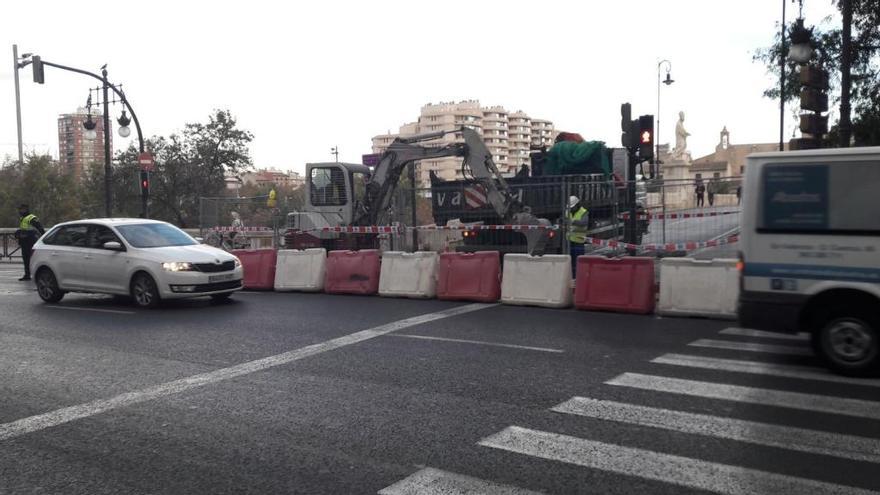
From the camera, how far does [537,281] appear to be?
37.9 feet

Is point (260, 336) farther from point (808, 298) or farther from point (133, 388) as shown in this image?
point (808, 298)

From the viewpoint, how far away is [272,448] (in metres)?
4.94

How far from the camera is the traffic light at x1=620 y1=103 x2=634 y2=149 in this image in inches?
547

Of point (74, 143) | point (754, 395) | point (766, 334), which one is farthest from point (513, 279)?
point (74, 143)

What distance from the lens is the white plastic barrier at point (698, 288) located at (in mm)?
9977

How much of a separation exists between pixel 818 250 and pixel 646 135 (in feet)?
23.8

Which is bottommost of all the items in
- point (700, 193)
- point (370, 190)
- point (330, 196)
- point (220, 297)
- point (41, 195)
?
point (220, 297)

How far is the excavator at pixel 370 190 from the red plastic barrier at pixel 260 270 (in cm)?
227

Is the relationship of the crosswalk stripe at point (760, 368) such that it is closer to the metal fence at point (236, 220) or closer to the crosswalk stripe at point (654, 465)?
the crosswalk stripe at point (654, 465)

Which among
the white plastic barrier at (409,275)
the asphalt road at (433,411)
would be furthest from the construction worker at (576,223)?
the asphalt road at (433,411)

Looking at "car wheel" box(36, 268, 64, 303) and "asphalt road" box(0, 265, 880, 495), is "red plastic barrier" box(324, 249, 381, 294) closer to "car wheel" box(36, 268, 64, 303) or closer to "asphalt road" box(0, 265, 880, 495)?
"asphalt road" box(0, 265, 880, 495)

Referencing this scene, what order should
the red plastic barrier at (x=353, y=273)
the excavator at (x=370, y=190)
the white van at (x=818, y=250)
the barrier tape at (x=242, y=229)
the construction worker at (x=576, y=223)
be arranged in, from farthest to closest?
the barrier tape at (x=242, y=229) → the excavator at (x=370, y=190) → the red plastic barrier at (x=353, y=273) → the construction worker at (x=576, y=223) → the white van at (x=818, y=250)

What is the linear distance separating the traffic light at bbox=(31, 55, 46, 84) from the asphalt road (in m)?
17.0

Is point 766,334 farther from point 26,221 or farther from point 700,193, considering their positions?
point 26,221
